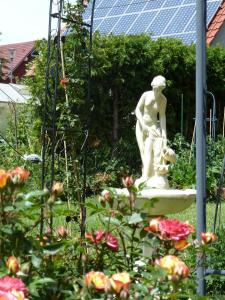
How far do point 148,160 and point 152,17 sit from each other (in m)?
9.63

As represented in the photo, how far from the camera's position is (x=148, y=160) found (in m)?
6.18

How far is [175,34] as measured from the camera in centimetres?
1439

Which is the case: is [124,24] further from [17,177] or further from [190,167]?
[17,177]

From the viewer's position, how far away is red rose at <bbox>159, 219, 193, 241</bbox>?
1.65 m

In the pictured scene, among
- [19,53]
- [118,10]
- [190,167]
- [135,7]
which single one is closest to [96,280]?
[190,167]

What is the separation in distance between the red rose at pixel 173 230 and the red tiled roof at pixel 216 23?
13.0 metres

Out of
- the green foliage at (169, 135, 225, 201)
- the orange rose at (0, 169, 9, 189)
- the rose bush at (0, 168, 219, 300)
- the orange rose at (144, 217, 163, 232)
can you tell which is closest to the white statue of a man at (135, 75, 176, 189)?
the green foliage at (169, 135, 225, 201)

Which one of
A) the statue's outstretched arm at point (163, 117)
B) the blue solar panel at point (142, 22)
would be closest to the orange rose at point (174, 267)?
the statue's outstretched arm at point (163, 117)

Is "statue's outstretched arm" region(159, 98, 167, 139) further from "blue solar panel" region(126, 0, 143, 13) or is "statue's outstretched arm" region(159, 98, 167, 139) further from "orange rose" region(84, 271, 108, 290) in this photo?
"blue solar panel" region(126, 0, 143, 13)

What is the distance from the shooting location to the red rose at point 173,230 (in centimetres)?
165

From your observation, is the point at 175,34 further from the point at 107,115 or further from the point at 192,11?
the point at 107,115

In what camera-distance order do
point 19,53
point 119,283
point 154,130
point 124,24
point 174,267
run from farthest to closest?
1. point 19,53
2. point 124,24
3. point 154,130
4. point 174,267
5. point 119,283

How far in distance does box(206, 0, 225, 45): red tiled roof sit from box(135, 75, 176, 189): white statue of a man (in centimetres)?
842

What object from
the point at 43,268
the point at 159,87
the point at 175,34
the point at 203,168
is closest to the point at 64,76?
the point at 159,87
